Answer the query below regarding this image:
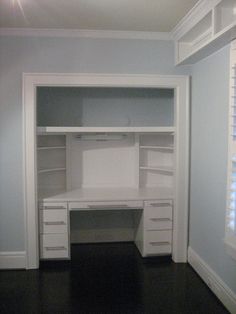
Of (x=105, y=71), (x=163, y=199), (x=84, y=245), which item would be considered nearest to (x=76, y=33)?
(x=105, y=71)

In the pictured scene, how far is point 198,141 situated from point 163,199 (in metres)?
0.80

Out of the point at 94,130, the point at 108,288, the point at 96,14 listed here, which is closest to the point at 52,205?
the point at 94,130

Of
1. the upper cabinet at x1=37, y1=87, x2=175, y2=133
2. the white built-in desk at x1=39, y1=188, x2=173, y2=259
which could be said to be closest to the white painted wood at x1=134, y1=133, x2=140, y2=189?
the upper cabinet at x1=37, y1=87, x2=175, y2=133

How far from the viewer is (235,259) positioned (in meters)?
2.56

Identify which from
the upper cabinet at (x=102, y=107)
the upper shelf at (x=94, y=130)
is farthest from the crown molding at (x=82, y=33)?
the upper shelf at (x=94, y=130)

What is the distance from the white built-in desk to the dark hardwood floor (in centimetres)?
17

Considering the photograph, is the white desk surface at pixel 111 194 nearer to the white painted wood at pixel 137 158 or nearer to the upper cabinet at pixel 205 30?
the white painted wood at pixel 137 158

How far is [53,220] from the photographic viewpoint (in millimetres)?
3713

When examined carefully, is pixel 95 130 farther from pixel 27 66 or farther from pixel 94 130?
pixel 27 66

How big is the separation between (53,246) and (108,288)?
2.82 ft

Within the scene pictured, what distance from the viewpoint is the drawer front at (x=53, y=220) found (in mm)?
3705

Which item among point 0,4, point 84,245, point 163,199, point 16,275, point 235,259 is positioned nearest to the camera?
point 235,259

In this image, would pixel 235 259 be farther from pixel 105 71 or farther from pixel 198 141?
pixel 105 71

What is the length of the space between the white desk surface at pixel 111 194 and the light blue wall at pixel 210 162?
1.50 ft
